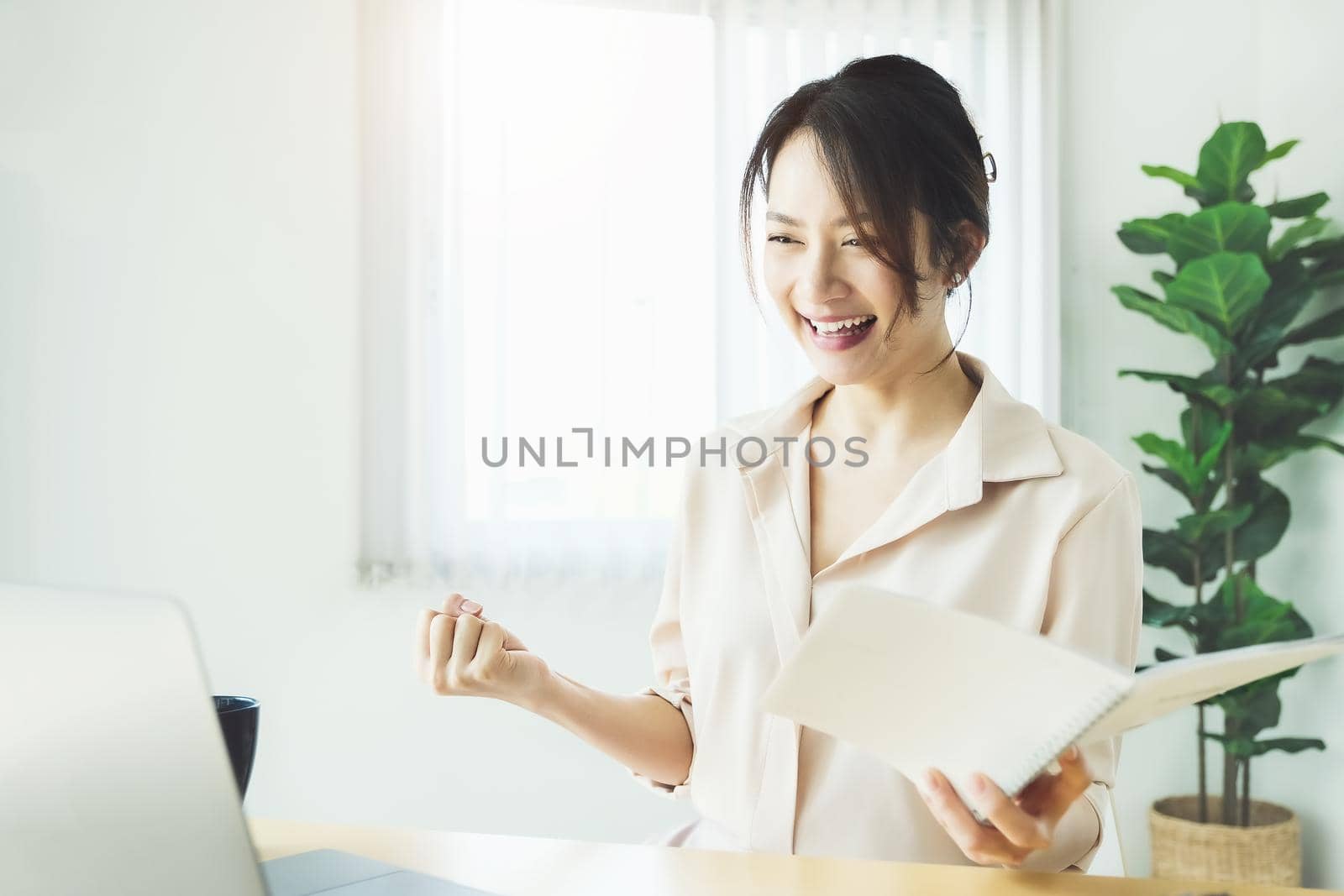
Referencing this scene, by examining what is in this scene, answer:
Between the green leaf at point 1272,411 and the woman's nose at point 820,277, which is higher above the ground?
the woman's nose at point 820,277

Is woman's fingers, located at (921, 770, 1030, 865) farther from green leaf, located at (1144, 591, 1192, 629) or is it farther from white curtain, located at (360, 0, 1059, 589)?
white curtain, located at (360, 0, 1059, 589)

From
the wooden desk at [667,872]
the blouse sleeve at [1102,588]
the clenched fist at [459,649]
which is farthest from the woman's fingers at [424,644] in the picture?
the blouse sleeve at [1102,588]

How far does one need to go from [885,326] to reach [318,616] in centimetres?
175

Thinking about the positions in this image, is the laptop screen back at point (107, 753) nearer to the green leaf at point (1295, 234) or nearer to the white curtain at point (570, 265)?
the white curtain at point (570, 265)

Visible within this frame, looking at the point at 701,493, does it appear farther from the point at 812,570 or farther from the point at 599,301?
the point at 599,301

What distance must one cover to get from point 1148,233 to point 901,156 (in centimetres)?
147

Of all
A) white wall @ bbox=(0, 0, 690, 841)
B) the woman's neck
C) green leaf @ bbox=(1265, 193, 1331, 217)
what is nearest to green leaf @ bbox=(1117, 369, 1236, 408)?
green leaf @ bbox=(1265, 193, 1331, 217)

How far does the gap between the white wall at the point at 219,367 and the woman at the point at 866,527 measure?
56.2 inches

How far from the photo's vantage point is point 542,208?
2424 mm

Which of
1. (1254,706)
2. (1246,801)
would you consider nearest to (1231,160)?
(1254,706)

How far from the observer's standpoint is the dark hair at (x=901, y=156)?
0.99 metres

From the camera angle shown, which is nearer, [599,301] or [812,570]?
[812,570]

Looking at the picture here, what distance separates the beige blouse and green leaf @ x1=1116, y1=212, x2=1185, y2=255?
1.33 m

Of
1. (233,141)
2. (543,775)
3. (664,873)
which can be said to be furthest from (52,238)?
(664,873)
